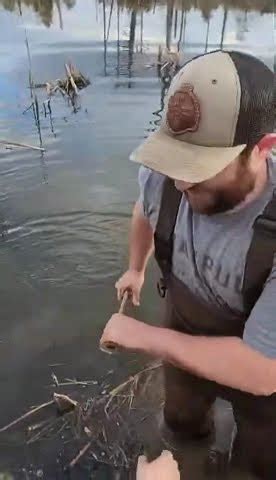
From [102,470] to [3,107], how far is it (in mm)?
5051

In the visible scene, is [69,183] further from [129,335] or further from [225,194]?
[225,194]

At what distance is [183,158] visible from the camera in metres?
1.60

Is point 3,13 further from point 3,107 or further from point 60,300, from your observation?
point 60,300

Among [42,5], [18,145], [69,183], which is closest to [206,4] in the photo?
[42,5]

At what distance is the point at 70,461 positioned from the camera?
9.14ft

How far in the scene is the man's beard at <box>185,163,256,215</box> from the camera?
163cm

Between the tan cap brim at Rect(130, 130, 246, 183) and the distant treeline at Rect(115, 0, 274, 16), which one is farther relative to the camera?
the distant treeline at Rect(115, 0, 274, 16)

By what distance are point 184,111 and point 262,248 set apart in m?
0.45

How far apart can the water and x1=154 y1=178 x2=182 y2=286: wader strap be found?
1.37 meters

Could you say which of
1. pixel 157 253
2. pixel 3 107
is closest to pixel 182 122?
pixel 157 253

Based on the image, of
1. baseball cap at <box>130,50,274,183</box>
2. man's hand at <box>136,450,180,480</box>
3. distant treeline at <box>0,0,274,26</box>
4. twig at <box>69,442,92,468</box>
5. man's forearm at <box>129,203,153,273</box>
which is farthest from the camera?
distant treeline at <box>0,0,274,26</box>

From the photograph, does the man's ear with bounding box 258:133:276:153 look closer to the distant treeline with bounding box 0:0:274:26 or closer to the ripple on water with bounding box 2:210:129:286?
the ripple on water with bounding box 2:210:129:286

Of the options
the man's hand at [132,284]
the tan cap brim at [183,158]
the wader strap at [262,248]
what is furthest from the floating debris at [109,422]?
the tan cap brim at [183,158]

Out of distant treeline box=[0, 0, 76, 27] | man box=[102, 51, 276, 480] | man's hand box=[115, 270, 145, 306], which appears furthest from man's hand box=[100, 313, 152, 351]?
distant treeline box=[0, 0, 76, 27]
